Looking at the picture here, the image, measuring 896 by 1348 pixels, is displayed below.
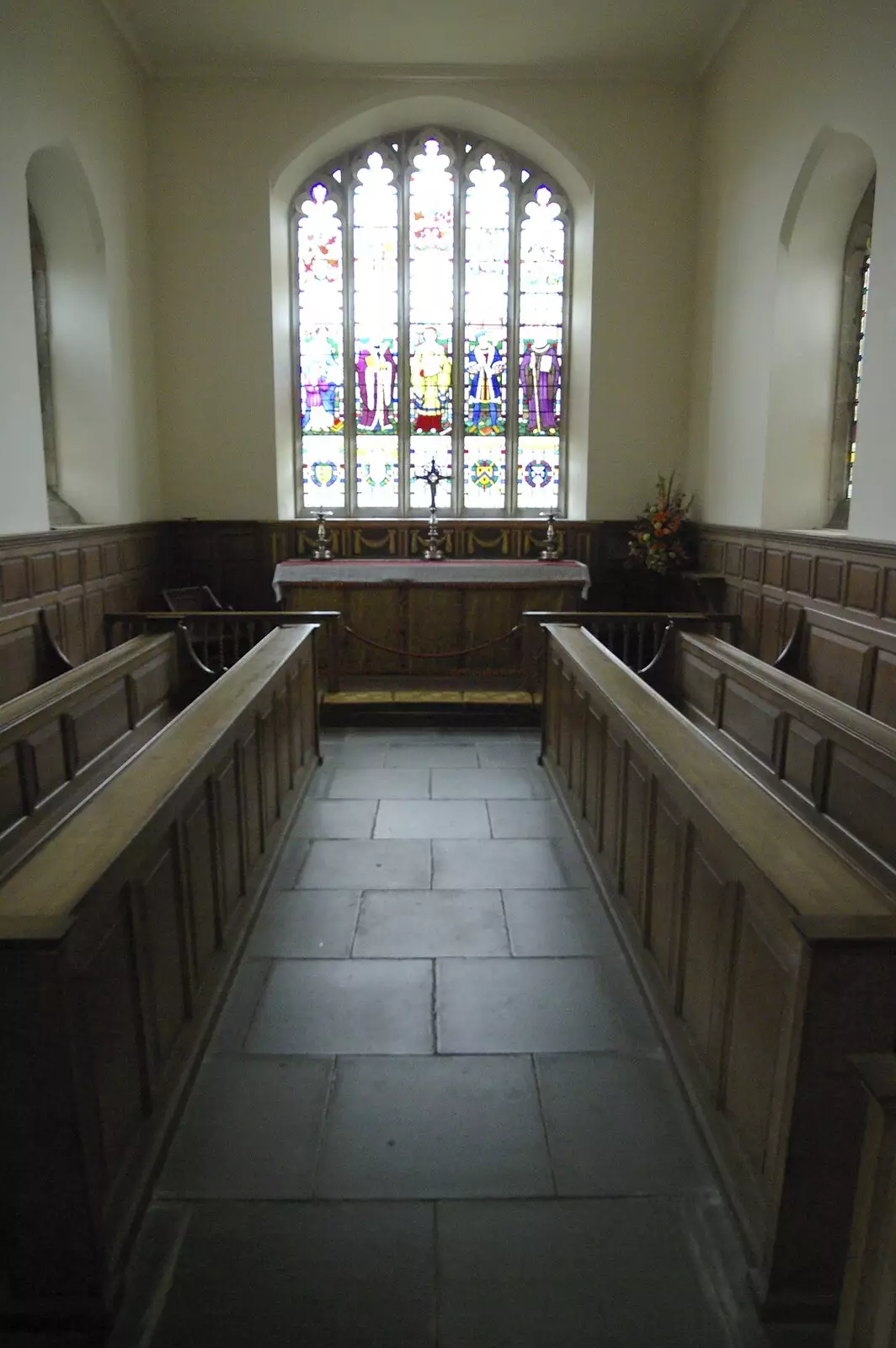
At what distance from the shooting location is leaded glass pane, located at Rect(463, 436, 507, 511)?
11.0 m

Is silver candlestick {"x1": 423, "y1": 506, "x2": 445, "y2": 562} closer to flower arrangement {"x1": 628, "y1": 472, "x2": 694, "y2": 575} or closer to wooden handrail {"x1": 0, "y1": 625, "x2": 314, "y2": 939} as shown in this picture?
flower arrangement {"x1": 628, "y1": 472, "x2": 694, "y2": 575}

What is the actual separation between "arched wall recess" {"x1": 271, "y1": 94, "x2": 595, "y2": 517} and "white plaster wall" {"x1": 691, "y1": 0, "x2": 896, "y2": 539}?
1.25 metres

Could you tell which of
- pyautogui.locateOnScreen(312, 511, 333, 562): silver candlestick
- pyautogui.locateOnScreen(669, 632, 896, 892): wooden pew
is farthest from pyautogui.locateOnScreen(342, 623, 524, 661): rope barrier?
pyautogui.locateOnScreen(669, 632, 896, 892): wooden pew

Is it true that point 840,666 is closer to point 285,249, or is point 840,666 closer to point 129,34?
point 285,249

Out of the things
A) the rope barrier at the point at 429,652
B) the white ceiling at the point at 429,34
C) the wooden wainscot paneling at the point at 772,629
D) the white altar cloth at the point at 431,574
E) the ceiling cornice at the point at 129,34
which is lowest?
the rope barrier at the point at 429,652

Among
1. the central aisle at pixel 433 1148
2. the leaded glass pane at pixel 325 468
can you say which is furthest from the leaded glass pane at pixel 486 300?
the central aisle at pixel 433 1148

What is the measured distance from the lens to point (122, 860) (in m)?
2.31

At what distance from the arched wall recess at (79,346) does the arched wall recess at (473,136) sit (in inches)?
79.3

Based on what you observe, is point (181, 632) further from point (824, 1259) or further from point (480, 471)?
point (480, 471)

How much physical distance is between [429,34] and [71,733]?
27.0ft

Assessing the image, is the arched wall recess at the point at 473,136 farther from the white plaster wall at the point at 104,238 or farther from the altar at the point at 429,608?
the altar at the point at 429,608

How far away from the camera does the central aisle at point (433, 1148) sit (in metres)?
2.11

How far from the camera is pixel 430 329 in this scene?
10.8 metres

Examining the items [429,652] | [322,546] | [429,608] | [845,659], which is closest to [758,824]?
[845,659]
